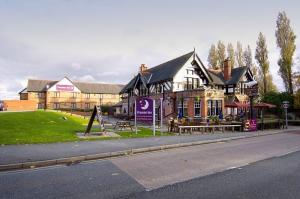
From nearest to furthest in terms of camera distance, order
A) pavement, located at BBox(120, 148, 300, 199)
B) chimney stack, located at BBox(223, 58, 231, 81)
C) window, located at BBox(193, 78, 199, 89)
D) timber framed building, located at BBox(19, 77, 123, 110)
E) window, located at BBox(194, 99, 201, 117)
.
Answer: pavement, located at BBox(120, 148, 300, 199) → window, located at BBox(194, 99, 201, 117) → window, located at BBox(193, 78, 199, 89) → chimney stack, located at BBox(223, 58, 231, 81) → timber framed building, located at BBox(19, 77, 123, 110)

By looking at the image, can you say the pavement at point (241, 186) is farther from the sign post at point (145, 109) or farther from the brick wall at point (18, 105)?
the brick wall at point (18, 105)

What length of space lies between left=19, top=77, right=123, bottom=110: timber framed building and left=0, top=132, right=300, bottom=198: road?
196 feet

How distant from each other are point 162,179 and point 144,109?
13.6 meters

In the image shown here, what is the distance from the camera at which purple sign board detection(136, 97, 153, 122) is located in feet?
68.0

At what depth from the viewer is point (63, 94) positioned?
72250mm

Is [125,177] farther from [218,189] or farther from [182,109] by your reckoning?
[182,109]

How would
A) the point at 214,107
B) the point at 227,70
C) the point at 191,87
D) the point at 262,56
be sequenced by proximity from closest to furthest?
the point at 214,107 < the point at 191,87 < the point at 227,70 < the point at 262,56

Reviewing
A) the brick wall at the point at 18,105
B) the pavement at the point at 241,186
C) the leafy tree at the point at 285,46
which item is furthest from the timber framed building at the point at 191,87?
the brick wall at the point at 18,105

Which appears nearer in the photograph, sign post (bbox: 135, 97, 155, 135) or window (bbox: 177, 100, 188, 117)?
sign post (bbox: 135, 97, 155, 135)

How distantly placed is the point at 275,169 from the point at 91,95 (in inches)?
2869

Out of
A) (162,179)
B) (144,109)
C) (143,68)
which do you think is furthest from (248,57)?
(162,179)

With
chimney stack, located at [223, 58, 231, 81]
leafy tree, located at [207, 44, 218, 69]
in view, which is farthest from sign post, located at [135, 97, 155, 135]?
leafy tree, located at [207, 44, 218, 69]

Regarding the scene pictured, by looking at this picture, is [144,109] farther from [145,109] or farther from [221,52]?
[221,52]

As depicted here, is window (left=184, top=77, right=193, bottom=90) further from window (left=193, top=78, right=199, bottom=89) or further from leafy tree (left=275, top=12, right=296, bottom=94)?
Answer: leafy tree (left=275, top=12, right=296, bottom=94)
